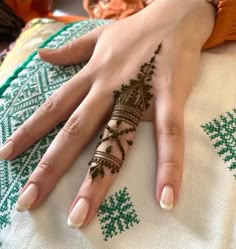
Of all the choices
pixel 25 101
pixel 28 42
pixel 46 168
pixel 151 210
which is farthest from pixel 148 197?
pixel 28 42

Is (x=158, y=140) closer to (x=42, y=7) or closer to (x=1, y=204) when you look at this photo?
(x=1, y=204)

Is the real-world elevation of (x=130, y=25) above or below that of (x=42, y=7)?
above

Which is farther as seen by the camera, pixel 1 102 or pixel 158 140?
pixel 1 102

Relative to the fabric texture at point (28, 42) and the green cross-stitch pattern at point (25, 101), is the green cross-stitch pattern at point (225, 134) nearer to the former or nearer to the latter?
the green cross-stitch pattern at point (25, 101)

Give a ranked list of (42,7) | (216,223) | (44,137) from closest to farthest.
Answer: (216,223)
(44,137)
(42,7)

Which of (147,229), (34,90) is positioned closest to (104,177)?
(147,229)

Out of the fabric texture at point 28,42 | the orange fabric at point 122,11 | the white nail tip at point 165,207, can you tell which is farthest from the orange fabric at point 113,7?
the white nail tip at point 165,207

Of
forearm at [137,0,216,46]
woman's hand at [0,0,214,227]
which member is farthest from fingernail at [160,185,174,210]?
forearm at [137,0,216,46]
